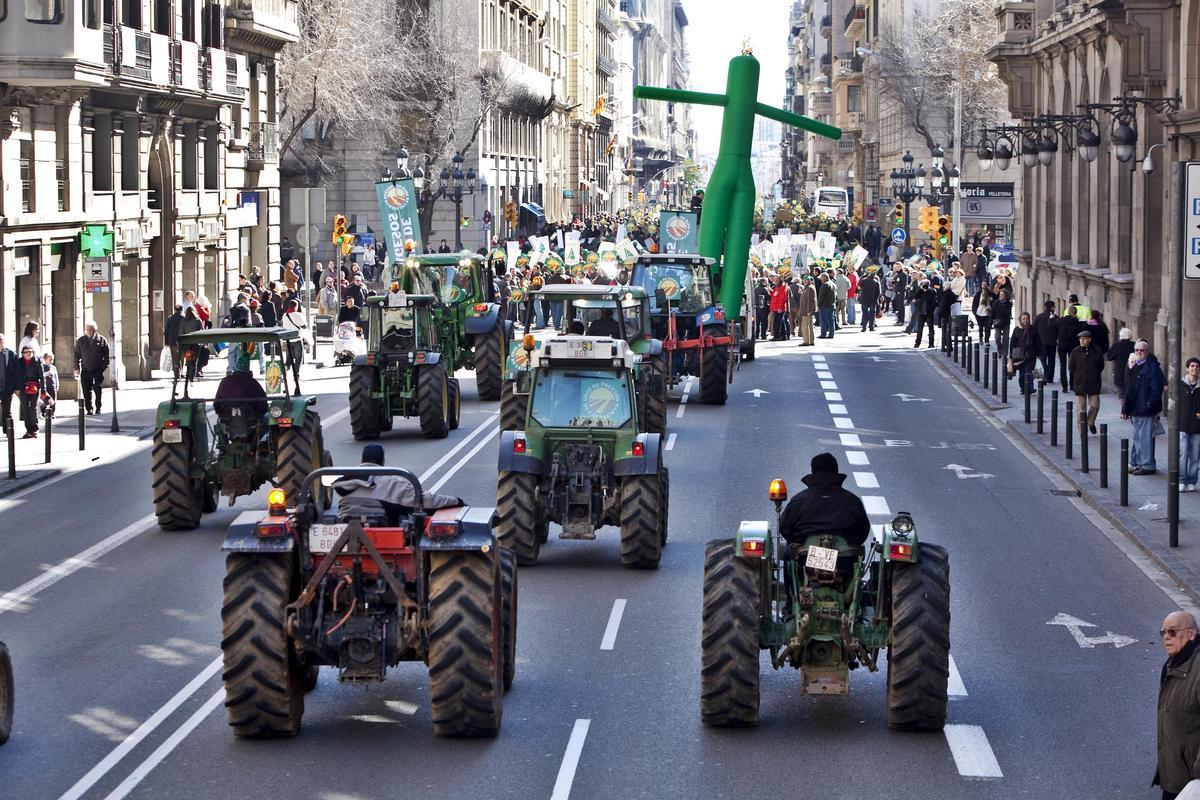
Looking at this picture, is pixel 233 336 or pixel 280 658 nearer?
pixel 280 658

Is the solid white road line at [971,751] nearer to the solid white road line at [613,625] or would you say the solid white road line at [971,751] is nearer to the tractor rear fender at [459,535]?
the tractor rear fender at [459,535]

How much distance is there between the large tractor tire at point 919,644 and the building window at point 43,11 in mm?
25340

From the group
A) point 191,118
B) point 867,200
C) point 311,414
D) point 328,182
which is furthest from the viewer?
point 867,200

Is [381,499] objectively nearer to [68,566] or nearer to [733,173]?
[68,566]

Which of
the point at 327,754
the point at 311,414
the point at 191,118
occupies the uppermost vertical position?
the point at 191,118

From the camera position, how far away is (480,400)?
35.2 m

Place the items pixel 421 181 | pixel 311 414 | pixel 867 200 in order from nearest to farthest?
1. pixel 311 414
2. pixel 421 181
3. pixel 867 200

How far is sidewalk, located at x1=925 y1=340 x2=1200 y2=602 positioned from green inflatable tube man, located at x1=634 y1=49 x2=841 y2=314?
20.3 ft

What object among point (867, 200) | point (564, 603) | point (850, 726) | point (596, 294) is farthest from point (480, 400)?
point (867, 200)

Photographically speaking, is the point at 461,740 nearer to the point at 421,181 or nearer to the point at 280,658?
the point at 280,658

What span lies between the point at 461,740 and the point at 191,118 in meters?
35.0

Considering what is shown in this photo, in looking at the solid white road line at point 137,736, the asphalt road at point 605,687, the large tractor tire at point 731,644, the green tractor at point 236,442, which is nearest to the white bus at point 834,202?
→ the asphalt road at point 605,687

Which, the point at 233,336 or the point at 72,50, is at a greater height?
the point at 72,50

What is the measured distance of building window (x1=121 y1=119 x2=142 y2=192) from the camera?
40.8 metres
